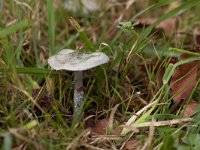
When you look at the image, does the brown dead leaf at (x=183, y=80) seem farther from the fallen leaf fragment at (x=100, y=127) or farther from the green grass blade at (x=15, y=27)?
the green grass blade at (x=15, y=27)

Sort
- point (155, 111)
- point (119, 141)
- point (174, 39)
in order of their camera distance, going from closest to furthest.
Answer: point (119, 141) < point (155, 111) < point (174, 39)

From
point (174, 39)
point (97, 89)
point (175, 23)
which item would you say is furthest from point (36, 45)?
point (175, 23)

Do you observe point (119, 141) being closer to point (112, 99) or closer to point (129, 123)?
point (129, 123)

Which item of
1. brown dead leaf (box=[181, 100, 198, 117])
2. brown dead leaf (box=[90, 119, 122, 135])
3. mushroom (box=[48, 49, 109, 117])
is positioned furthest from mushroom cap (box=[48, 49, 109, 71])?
brown dead leaf (box=[181, 100, 198, 117])

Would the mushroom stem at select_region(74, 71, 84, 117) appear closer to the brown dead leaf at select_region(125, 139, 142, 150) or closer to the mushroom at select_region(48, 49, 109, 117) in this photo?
the mushroom at select_region(48, 49, 109, 117)

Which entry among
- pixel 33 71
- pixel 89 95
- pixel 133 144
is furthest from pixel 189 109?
pixel 33 71
